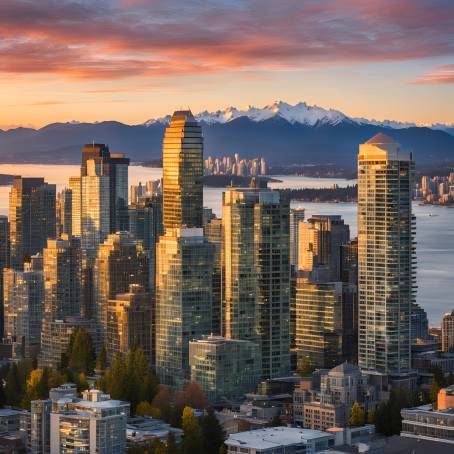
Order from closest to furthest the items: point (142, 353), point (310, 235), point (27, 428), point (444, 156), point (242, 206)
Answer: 1. point (27, 428)
2. point (142, 353)
3. point (242, 206)
4. point (310, 235)
5. point (444, 156)

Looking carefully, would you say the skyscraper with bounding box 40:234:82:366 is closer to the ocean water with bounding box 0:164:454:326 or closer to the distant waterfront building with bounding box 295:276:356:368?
the distant waterfront building with bounding box 295:276:356:368

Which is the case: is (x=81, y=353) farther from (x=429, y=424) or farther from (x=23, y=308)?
(x=429, y=424)

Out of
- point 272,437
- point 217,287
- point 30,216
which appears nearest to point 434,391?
point 272,437

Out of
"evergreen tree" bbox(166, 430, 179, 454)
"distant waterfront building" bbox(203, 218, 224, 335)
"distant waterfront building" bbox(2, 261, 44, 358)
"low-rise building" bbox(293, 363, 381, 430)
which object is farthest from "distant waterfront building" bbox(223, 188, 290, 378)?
"evergreen tree" bbox(166, 430, 179, 454)

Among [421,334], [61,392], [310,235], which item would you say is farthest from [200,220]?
[61,392]

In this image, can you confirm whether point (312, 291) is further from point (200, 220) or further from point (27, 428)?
point (27, 428)

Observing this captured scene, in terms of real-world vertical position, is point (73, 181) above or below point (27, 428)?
above
